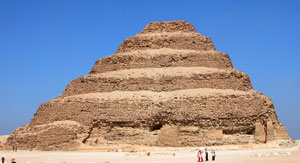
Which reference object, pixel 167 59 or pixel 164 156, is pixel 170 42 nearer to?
pixel 167 59

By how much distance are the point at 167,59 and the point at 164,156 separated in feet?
42.3

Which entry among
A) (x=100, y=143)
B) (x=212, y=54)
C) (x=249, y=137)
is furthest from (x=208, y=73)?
(x=100, y=143)

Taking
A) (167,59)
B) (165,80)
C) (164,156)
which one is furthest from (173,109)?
(164,156)

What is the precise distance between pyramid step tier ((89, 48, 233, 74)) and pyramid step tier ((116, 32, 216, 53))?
3.09 feet

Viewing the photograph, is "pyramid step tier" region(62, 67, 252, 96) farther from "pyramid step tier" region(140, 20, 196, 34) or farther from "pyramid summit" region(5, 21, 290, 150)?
"pyramid step tier" region(140, 20, 196, 34)

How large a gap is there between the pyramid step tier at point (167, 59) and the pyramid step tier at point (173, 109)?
11.2 feet

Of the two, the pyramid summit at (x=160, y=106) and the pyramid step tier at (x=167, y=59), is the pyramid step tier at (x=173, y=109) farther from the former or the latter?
the pyramid step tier at (x=167, y=59)

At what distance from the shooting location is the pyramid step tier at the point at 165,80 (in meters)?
45.1

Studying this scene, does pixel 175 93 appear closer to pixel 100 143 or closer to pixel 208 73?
pixel 208 73

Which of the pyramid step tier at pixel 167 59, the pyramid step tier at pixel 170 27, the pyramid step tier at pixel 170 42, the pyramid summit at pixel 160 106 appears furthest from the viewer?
the pyramid step tier at pixel 170 27

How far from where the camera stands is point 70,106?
46000mm

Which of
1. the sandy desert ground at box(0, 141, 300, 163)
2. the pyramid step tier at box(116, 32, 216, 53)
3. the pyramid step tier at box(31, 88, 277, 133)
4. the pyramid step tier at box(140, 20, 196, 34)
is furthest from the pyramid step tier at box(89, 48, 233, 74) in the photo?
the sandy desert ground at box(0, 141, 300, 163)

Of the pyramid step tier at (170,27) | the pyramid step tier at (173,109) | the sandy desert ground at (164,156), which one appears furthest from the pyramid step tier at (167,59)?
the sandy desert ground at (164,156)

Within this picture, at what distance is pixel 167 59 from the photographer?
1877 inches
